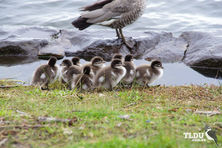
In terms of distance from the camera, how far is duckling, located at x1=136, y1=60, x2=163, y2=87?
21.6ft

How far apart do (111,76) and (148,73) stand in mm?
818

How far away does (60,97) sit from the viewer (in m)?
5.22

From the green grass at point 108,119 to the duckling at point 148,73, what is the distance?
790mm

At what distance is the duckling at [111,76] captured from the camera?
6199 millimetres

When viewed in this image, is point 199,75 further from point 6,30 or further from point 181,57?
point 6,30

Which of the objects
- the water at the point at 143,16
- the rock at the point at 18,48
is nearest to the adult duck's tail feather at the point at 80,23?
the rock at the point at 18,48

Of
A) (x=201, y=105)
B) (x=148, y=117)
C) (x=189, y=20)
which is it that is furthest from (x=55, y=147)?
(x=189, y=20)

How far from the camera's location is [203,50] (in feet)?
28.2

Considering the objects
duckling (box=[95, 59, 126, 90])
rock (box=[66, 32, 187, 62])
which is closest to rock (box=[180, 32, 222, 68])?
rock (box=[66, 32, 187, 62])

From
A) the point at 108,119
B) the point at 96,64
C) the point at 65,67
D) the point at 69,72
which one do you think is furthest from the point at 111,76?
the point at 108,119

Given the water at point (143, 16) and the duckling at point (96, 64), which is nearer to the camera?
the duckling at point (96, 64)

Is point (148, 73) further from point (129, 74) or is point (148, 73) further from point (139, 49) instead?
point (139, 49)

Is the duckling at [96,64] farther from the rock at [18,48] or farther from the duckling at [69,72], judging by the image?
the rock at [18,48]

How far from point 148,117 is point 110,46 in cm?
541
